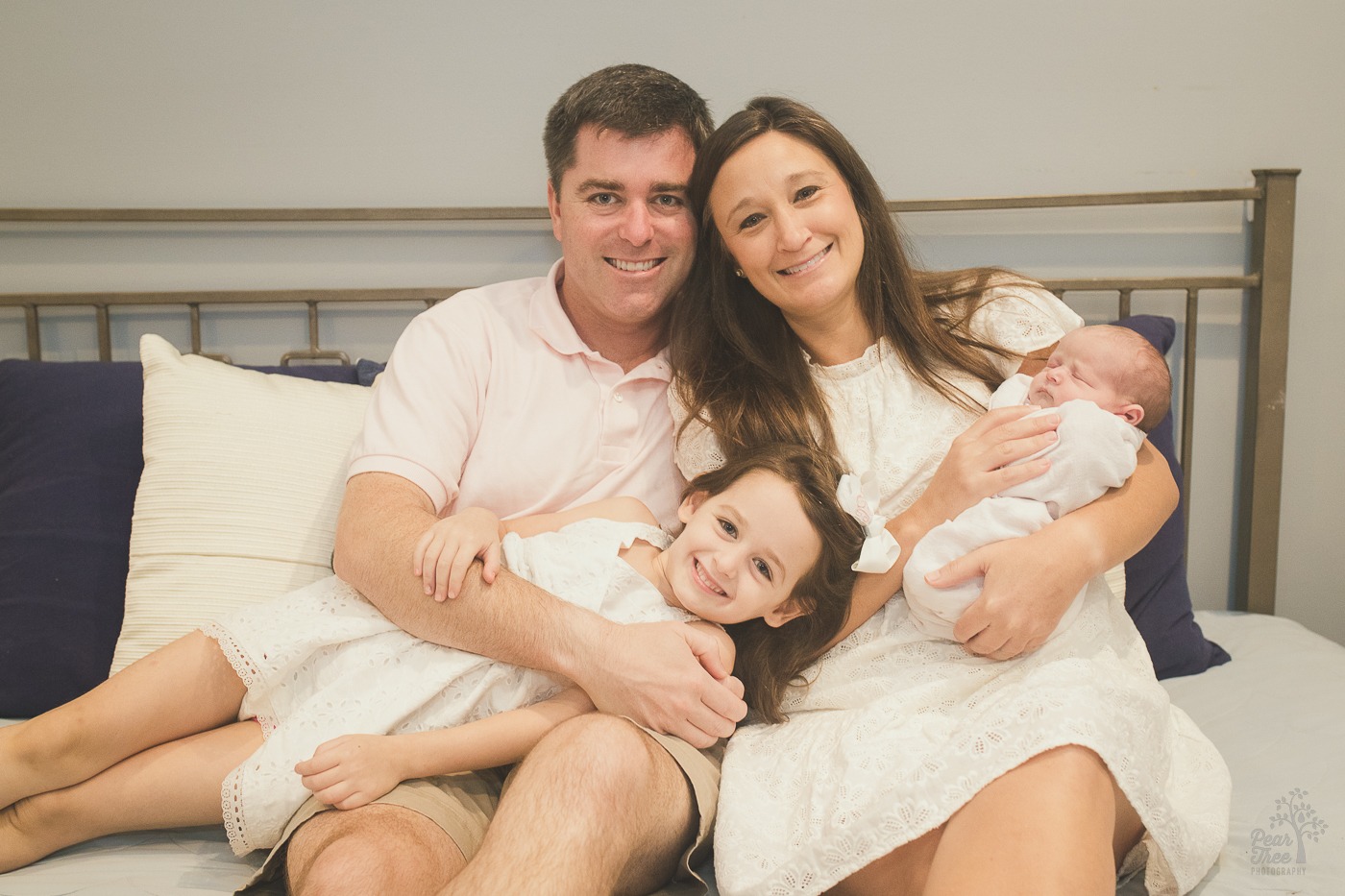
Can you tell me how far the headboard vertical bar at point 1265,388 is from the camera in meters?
2.15

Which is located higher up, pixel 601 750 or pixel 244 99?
pixel 244 99

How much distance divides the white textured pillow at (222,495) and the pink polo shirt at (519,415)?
20 cm

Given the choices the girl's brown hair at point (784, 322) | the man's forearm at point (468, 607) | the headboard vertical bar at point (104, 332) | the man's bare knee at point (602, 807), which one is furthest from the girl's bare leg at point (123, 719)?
the headboard vertical bar at point (104, 332)

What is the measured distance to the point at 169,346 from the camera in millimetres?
1852

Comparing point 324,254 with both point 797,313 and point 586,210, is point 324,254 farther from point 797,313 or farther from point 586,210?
point 797,313

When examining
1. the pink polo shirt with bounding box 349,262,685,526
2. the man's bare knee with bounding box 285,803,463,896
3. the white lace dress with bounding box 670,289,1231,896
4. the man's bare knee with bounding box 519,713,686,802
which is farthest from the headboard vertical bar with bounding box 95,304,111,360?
the white lace dress with bounding box 670,289,1231,896

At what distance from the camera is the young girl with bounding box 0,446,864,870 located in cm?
127

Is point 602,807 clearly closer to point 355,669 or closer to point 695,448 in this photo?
point 355,669

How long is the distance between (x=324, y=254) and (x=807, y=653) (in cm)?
157

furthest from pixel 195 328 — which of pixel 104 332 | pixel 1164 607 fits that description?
pixel 1164 607

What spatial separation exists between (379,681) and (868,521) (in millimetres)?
740

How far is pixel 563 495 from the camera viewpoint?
1663 millimetres

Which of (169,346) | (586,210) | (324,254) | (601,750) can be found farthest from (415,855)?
(324,254)

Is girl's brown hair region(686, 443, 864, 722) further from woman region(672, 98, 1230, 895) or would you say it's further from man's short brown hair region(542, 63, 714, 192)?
man's short brown hair region(542, 63, 714, 192)
